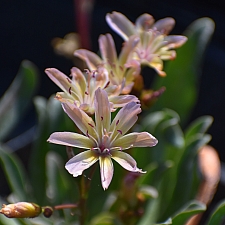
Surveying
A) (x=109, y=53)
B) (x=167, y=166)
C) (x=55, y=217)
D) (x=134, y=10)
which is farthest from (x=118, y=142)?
(x=134, y=10)

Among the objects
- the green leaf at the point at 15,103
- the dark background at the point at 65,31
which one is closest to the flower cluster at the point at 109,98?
the green leaf at the point at 15,103

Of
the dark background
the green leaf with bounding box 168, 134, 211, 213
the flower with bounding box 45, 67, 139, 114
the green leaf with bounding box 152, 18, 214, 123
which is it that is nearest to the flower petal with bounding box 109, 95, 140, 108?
the flower with bounding box 45, 67, 139, 114

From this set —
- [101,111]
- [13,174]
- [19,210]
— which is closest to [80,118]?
[101,111]

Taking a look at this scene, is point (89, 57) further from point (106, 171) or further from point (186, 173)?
point (186, 173)

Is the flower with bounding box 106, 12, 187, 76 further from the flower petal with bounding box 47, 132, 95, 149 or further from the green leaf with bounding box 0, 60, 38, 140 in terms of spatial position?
the green leaf with bounding box 0, 60, 38, 140

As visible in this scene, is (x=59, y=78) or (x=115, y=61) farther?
(x=115, y=61)

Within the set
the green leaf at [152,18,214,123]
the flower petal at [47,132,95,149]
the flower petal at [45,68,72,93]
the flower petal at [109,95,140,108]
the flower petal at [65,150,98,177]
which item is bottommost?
the green leaf at [152,18,214,123]
